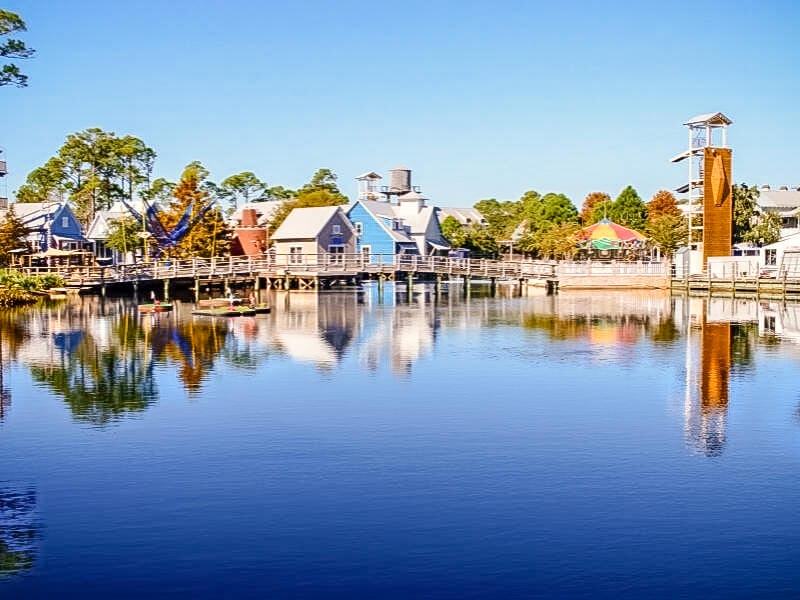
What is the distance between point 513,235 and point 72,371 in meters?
81.3

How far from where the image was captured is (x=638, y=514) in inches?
565

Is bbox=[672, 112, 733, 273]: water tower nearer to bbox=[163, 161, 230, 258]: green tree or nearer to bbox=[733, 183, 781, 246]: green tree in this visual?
bbox=[733, 183, 781, 246]: green tree

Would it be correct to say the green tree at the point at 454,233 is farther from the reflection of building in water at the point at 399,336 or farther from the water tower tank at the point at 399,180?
the reflection of building in water at the point at 399,336

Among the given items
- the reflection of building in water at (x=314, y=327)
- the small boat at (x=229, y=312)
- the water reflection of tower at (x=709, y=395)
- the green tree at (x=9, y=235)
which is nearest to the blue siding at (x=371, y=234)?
the reflection of building in water at (x=314, y=327)

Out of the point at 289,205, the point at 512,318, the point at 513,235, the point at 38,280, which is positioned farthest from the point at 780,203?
the point at 38,280

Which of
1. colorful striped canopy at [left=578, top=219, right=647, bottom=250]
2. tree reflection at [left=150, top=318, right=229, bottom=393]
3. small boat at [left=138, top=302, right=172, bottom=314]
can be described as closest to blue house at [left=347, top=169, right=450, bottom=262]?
colorful striped canopy at [left=578, top=219, right=647, bottom=250]

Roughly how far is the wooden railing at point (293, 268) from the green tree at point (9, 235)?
5.85ft

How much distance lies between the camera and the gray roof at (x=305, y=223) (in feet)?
255

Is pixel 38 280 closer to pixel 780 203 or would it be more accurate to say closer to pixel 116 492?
pixel 116 492

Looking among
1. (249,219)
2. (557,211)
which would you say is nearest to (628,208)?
(557,211)

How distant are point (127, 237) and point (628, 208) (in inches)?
2301

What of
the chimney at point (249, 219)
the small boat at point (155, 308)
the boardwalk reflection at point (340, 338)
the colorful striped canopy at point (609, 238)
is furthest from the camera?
the chimney at point (249, 219)

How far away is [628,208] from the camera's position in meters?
111

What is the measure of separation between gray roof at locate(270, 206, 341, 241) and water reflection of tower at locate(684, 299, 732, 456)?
144 ft
